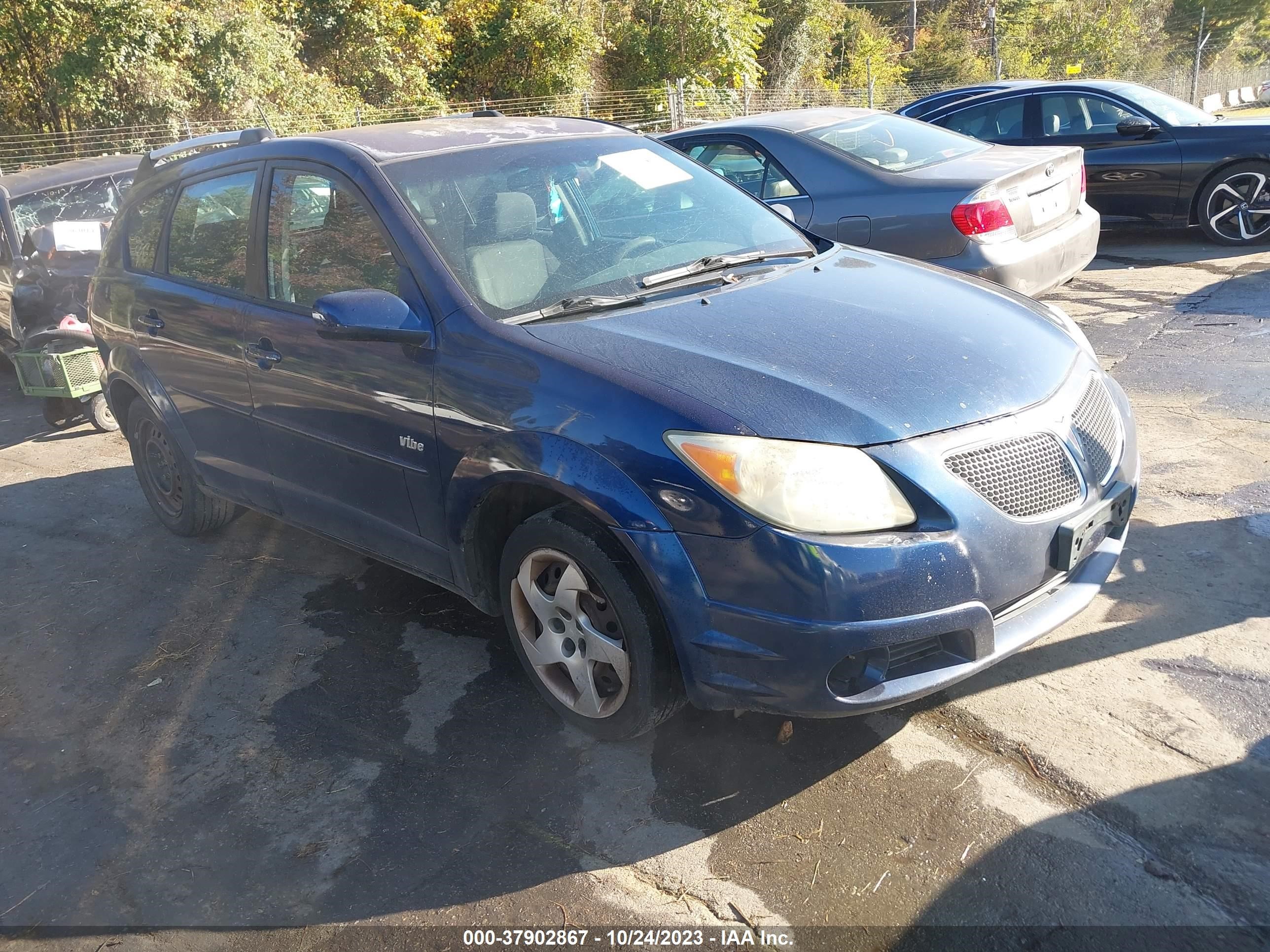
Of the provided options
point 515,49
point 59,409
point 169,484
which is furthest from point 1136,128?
point 515,49

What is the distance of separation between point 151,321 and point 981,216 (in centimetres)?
449

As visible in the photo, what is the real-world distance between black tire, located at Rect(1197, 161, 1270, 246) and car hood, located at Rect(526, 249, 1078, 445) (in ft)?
22.4

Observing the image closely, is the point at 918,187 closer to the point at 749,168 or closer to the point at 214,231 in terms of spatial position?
the point at 749,168

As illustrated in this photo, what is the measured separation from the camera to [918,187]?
6.54m

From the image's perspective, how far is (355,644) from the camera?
4.12 m

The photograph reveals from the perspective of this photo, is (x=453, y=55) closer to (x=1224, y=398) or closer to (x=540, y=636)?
(x=1224, y=398)

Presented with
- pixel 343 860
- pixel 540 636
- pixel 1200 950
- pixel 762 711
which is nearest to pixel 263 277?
pixel 540 636

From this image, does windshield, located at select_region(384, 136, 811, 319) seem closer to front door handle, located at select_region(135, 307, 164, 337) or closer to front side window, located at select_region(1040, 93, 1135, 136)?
front door handle, located at select_region(135, 307, 164, 337)

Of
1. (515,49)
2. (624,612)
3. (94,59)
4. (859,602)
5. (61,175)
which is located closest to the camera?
(859,602)

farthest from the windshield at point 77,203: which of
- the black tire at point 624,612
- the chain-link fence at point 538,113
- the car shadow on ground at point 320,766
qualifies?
the black tire at point 624,612

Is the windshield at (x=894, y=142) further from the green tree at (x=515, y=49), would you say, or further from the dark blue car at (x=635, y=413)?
the green tree at (x=515, y=49)

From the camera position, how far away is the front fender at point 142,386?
189 inches

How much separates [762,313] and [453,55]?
71.4 feet

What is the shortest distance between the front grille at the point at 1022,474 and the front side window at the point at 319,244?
1897mm
